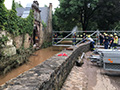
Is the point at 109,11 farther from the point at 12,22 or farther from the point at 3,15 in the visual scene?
the point at 3,15

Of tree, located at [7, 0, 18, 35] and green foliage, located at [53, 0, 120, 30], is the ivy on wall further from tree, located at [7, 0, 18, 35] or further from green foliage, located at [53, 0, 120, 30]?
green foliage, located at [53, 0, 120, 30]

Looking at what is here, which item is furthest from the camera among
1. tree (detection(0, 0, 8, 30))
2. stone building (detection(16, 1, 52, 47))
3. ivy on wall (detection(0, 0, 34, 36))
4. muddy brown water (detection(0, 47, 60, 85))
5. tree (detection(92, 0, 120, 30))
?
tree (detection(92, 0, 120, 30))

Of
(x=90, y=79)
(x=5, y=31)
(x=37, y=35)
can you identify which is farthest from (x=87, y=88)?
(x=37, y=35)

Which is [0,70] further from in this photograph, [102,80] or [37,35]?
[37,35]

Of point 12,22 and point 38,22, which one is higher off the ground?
point 38,22

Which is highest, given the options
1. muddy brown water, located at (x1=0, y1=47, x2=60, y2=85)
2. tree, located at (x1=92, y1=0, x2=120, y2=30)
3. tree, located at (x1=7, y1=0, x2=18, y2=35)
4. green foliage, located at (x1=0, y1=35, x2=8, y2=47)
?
tree, located at (x1=92, y1=0, x2=120, y2=30)

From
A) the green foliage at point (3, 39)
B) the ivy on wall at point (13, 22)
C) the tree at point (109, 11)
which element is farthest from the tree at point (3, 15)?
the tree at point (109, 11)

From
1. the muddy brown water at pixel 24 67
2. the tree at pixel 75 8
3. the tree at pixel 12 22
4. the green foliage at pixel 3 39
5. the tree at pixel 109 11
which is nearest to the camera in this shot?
the muddy brown water at pixel 24 67

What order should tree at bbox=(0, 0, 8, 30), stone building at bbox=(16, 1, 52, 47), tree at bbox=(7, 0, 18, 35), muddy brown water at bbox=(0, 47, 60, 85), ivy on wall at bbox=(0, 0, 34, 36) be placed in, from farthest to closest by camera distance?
1. stone building at bbox=(16, 1, 52, 47)
2. tree at bbox=(7, 0, 18, 35)
3. ivy on wall at bbox=(0, 0, 34, 36)
4. tree at bbox=(0, 0, 8, 30)
5. muddy brown water at bbox=(0, 47, 60, 85)

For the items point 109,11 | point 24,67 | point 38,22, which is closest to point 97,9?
point 109,11

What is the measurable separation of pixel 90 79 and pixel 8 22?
669 cm

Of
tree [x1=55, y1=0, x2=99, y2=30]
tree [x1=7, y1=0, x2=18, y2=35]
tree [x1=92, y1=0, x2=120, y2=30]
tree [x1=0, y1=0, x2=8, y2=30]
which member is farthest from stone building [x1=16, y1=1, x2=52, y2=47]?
tree [x1=92, y1=0, x2=120, y2=30]

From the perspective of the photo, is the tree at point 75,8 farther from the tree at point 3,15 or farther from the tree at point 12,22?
the tree at point 3,15

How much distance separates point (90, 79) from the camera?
482cm
